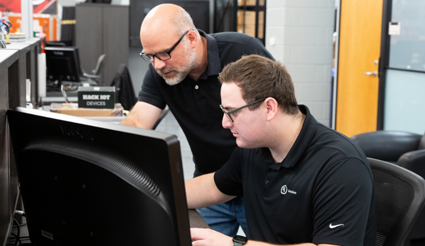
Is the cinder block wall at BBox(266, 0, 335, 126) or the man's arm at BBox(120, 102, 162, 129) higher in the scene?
the cinder block wall at BBox(266, 0, 335, 126)

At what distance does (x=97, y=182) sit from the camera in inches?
27.9

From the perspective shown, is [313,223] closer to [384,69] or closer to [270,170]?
[270,170]

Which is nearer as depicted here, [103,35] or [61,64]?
[61,64]

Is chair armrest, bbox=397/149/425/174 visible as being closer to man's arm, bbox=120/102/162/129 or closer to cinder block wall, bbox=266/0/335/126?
man's arm, bbox=120/102/162/129

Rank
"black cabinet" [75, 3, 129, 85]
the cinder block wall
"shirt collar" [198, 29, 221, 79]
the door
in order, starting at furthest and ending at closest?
"black cabinet" [75, 3, 129, 85], the cinder block wall, the door, "shirt collar" [198, 29, 221, 79]

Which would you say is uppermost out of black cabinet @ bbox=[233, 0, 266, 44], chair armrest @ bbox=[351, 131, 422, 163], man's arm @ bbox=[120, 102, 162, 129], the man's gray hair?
black cabinet @ bbox=[233, 0, 266, 44]

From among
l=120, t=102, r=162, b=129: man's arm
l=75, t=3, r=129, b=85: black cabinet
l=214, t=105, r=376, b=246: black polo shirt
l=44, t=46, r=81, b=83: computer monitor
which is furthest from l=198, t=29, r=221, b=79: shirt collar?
l=75, t=3, r=129, b=85: black cabinet

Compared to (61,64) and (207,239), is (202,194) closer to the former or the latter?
(207,239)

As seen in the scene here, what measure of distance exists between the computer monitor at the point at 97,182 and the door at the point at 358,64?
3.90 m

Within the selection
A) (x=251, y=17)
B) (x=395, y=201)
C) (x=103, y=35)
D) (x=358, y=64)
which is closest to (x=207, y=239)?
(x=395, y=201)

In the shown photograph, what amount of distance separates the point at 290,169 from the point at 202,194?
0.35 meters

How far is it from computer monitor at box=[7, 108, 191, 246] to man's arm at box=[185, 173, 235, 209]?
2.01 feet

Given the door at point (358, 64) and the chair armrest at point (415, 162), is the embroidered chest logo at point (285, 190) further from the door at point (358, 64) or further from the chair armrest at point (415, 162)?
the door at point (358, 64)

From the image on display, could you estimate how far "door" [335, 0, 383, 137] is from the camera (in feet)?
13.8
